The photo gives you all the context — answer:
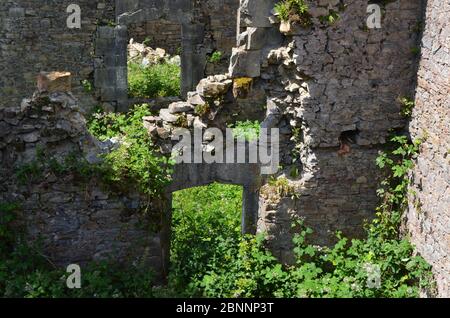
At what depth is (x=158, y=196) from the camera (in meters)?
7.38

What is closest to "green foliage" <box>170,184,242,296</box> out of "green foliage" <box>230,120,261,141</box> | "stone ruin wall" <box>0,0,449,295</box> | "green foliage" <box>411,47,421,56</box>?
"stone ruin wall" <box>0,0,449,295</box>

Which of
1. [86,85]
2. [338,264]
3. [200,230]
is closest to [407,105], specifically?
[338,264]

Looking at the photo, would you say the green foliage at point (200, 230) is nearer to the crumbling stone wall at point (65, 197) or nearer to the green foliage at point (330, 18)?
the crumbling stone wall at point (65, 197)

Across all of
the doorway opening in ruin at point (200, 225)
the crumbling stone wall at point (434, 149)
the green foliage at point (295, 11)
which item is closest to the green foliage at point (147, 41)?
the doorway opening in ruin at point (200, 225)

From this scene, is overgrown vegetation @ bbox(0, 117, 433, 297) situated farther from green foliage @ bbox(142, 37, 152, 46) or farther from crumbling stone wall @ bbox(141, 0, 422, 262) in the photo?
green foliage @ bbox(142, 37, 152, 46)


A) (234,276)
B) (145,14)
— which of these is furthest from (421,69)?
(145,14)

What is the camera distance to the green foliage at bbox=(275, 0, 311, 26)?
6875mm

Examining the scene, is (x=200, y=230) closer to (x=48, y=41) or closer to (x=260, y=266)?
(x=260, y=266)

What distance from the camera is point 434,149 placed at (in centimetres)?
680

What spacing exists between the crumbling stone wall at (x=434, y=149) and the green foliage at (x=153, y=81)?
5.87 metres

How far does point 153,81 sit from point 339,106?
5639 millimetres

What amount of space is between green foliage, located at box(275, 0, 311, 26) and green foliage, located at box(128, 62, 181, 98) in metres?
5.38

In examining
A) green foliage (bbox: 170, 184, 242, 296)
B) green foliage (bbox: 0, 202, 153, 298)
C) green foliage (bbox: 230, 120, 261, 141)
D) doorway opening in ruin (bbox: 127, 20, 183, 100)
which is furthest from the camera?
doorway opening in ruin (bbox: 127, 20, 183, 100)

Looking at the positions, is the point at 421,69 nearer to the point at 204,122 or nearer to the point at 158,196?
the point at 204,122
